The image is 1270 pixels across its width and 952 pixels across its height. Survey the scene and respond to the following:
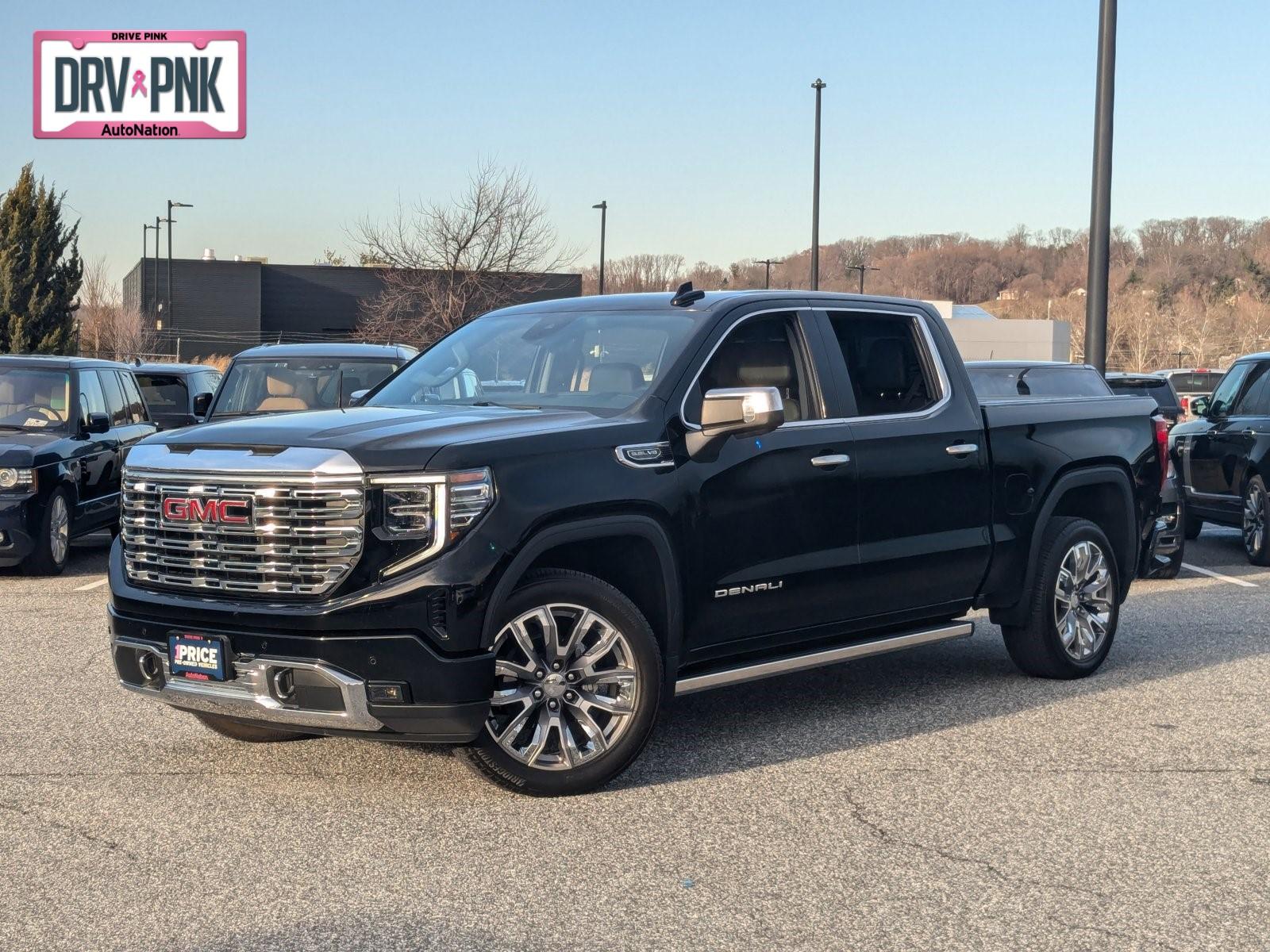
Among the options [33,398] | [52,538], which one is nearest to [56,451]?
[52,538]

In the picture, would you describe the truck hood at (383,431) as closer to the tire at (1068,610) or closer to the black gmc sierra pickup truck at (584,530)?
the black gmc sierra pickup truck at (584,530)

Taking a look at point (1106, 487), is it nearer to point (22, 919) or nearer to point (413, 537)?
point (413, 537)

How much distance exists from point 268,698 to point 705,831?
164 cm

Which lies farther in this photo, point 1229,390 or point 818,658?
point 1229,390

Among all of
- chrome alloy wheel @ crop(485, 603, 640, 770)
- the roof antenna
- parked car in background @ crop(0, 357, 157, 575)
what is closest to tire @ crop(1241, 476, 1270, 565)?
the roof antenna

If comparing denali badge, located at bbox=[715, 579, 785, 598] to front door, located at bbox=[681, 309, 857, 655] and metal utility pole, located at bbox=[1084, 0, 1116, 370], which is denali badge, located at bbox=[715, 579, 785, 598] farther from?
metal utility pole, located at bbox=[1084, 0, 1116, 370]

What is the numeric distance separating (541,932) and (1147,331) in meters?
85.0

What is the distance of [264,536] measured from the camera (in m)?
5.38

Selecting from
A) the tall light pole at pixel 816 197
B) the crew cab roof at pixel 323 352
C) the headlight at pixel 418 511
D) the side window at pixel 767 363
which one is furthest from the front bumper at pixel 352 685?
the tall light pole at pixel 816 197

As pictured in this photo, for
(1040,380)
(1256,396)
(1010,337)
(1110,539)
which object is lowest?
(1110,539)

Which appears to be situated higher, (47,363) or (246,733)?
(47,363)

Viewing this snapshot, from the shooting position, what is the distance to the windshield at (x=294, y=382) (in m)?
12.9

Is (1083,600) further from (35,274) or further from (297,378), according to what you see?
(35,274)

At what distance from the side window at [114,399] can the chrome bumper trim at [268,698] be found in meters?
9.40
